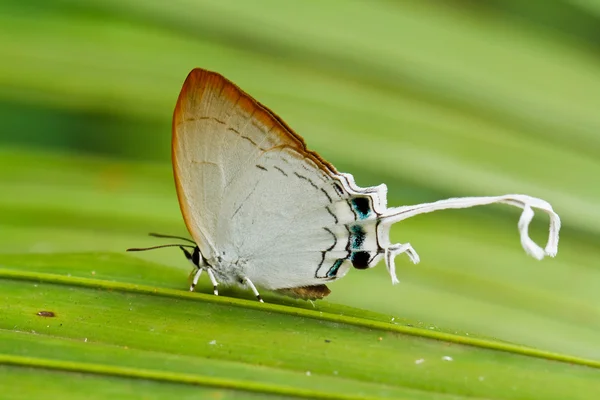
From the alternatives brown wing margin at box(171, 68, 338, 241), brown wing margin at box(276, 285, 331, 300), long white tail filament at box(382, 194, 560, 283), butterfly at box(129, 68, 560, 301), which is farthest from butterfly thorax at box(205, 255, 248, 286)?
long white tail filament at box(382, 194, 560, 283)

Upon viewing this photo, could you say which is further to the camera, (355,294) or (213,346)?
(355,294)

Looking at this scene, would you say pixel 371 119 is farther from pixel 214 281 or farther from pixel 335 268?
pixel 214 281

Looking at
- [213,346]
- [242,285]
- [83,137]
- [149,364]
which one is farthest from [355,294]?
[83,137]

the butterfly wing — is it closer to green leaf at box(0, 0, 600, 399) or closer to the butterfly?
the butterfly

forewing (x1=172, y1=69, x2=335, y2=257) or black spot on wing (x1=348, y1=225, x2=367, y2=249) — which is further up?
forewing (x1=172, y1=69, x2=335, y2=257)

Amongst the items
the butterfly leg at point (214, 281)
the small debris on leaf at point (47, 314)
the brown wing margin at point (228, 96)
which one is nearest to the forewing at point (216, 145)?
the brown wing margin at point (228, 96)

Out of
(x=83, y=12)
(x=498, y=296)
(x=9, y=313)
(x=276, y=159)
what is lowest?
(x=9, y=313)

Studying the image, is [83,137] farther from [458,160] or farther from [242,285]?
[458,160]
